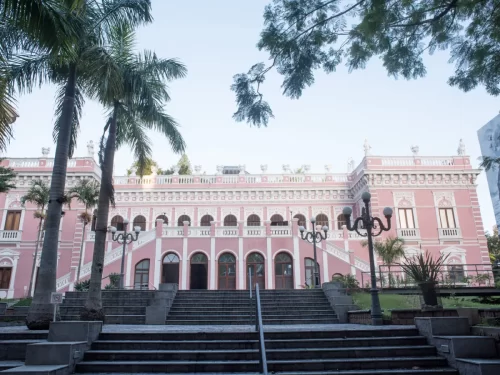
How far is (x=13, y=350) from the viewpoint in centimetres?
623

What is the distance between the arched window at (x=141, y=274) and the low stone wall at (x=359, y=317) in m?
15.3

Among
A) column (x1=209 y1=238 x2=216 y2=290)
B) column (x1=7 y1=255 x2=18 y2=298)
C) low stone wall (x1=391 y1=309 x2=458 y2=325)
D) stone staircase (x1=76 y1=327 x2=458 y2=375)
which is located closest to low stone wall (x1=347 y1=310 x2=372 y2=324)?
low stone wall (x1=391 y1=309 x2=458 y2=325)

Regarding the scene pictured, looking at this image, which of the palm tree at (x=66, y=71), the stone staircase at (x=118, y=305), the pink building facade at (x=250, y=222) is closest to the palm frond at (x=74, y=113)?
the palm tree at (x=66, y=71)

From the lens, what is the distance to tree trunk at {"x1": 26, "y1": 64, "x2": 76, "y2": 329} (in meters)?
8.16

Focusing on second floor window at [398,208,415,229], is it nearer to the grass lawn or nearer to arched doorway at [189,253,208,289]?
the grass lawn

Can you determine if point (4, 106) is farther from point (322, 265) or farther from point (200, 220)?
point (200, 220)

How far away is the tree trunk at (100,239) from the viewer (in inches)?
407

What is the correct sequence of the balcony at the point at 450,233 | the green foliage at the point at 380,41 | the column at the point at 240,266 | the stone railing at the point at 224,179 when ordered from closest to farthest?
the green foliage at the point at 380,41 → the column at the point at 240,266 → the balcony at the point at 450,233 → the stone railing at the point at 224,179

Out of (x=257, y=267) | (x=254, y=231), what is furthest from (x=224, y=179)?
(x=257, y=267)

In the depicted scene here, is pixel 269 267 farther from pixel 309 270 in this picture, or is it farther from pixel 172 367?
pixel 172 367

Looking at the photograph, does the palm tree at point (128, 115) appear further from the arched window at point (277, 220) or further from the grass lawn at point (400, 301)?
the arched window at point (277, 220)

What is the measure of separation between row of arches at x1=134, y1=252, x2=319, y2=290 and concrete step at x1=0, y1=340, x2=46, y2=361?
1796 cm

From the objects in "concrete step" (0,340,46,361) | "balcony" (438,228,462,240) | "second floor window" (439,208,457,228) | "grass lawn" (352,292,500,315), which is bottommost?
"concrete step" (0,340,46,361)

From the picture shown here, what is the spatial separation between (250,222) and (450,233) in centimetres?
1402
